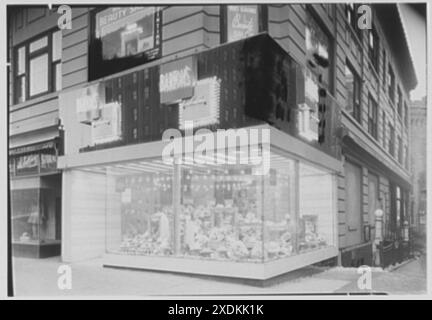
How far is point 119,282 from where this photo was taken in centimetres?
607

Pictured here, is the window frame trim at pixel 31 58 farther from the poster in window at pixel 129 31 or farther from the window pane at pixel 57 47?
the poster in window at pixel 129 31

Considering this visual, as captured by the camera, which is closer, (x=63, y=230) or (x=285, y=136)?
(x=285, y=136)

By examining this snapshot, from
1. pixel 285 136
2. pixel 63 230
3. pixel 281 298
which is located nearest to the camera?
pixel 281 298

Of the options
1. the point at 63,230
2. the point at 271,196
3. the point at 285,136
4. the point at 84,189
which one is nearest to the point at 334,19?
the point at 285,136

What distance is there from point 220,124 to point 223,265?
5.11 ft

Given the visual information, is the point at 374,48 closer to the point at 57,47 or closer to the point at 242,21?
the point at 242,21

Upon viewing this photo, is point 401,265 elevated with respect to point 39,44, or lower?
lower

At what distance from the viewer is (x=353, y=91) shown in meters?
6.62

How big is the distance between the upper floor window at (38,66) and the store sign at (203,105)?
1743 mm

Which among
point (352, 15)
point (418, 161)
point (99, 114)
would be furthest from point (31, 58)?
point (418, 161)

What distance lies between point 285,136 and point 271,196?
69 centimetres

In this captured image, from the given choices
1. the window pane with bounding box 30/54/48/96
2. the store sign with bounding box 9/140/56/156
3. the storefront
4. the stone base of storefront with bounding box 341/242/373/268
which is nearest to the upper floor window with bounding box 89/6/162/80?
the window pane with bounding box 30/54/48/96
